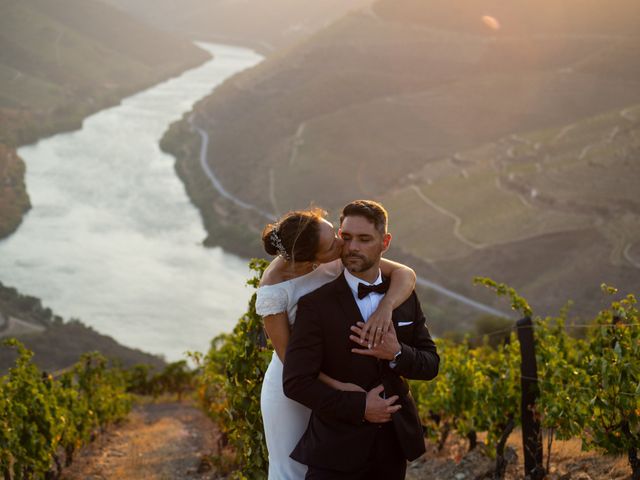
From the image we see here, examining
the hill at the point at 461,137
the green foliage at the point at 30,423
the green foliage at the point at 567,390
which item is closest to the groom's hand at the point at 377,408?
the green foliage at the point at 567,390

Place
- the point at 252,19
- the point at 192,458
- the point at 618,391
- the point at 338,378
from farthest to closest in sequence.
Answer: the point at 252,19 < the point at 192,458 < the point at 618,391 < the point at 338,378

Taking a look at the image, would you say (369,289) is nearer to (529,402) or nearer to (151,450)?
(529,402)

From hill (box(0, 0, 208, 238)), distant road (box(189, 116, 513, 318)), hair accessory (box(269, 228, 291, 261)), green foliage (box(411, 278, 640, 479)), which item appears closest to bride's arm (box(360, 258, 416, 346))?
hair accessory (box(269, 228, 291, 261))

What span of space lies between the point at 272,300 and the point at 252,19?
13431 centimetres

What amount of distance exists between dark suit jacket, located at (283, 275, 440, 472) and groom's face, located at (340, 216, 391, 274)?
99 millimetres

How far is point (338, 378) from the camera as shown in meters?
3.61

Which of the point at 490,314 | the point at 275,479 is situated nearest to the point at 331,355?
the point at 275,479

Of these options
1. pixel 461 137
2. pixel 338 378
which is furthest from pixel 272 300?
pixel 461 137

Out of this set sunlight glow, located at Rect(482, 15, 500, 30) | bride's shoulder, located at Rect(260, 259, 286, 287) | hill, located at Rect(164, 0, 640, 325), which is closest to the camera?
bride's shoulder, located at Rect(260, 259, 286, 287)

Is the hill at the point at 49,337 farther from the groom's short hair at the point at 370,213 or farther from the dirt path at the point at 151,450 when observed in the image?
the groom's short hair at the point at 370,213

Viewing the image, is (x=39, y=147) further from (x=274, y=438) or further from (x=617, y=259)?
(x=274, y=438)

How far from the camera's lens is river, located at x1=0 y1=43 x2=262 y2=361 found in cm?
3969

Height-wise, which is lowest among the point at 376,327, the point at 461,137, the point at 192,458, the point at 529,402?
the point at 192,458

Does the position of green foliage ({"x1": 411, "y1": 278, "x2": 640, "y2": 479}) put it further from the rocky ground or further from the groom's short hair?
the groom's short hair
